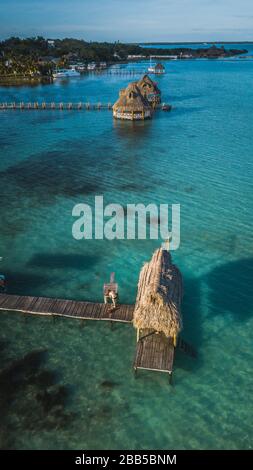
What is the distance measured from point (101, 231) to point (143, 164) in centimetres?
1675

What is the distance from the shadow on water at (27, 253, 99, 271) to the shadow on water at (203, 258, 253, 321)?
7159mm

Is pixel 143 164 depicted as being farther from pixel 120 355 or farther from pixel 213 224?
pixel 120 355

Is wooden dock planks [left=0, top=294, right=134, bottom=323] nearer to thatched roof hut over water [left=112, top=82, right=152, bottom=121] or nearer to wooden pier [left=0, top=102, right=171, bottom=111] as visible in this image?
thatched roof hut over water [left=112, top=82, right=152, bottom=121]

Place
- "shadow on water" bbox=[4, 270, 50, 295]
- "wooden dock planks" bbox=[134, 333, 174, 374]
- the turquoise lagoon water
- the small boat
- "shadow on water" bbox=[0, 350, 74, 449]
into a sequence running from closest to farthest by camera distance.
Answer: "shadow on water" bbox=[0, 350, 74, 449]
the turquoise lagoon water
"wooden dock planks" bbox=[134, 333, 174, 374]
"shadow on water" bbox=[4, 270, 50, 295]
the small boat

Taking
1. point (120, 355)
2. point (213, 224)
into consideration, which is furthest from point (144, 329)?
point (213, 224)

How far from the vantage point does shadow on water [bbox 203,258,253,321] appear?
18.5 metres

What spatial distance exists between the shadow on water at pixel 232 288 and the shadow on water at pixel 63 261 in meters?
7.16

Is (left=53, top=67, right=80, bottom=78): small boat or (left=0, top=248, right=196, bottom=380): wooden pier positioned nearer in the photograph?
(left=0, top=248, right=196, bottom=380): wooden pier

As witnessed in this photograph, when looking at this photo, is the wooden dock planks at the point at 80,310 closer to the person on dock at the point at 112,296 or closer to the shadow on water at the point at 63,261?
the person on dock at the point at 112,296

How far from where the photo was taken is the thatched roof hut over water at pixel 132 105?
5962cm

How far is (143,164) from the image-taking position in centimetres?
4044

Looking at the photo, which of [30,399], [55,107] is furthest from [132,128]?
[30,399]

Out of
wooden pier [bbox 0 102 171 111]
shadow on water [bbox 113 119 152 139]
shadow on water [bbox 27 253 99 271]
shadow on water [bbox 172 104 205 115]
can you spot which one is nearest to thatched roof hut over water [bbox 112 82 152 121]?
shadow on water [bbox 113 119 152 139]
